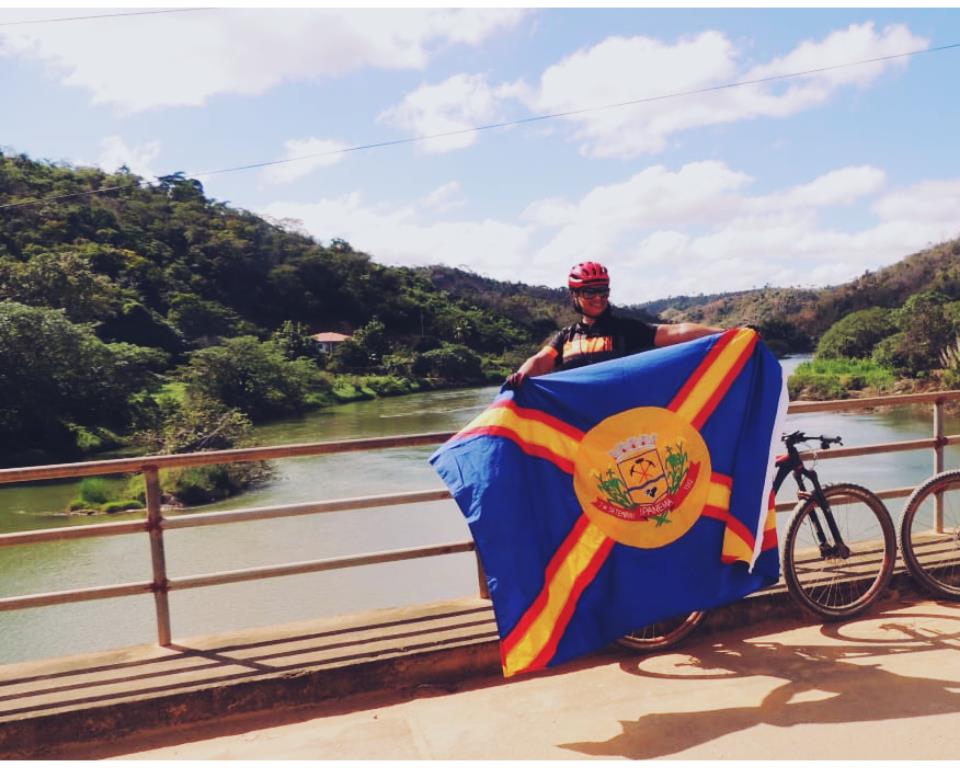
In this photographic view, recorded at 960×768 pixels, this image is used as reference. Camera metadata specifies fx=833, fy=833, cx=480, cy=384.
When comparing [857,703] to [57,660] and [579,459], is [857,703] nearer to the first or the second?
[579,459]

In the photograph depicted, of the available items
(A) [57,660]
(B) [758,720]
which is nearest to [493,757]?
(B) [758,720]

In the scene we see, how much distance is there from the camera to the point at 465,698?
9.71ft

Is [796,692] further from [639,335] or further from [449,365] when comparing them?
[449,365]

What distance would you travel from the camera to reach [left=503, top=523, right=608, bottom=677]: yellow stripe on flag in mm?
2766

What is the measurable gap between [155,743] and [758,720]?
6.42 feet

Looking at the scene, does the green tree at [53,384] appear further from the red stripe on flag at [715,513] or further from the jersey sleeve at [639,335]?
the red stripe on flag at [715,513]

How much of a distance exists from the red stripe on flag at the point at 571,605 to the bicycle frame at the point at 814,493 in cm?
93

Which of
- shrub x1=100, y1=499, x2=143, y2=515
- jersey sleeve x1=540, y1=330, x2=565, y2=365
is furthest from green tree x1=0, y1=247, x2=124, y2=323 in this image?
jersey sleeve x1=540, y1=330, x2=565, y2=365

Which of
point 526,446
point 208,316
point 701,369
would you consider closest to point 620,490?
point 526,446

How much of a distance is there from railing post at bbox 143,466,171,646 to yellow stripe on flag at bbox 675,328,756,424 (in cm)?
198

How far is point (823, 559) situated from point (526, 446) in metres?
1.68

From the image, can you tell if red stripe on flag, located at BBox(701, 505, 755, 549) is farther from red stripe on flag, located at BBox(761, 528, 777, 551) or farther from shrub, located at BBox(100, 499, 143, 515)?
shrub, located at BBox(100, 499, 143, 515)

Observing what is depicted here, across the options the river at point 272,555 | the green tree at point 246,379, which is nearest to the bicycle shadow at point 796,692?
the river at point 272,555

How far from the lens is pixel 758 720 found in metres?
2.67
